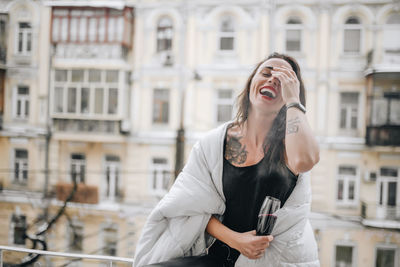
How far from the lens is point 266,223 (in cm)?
72

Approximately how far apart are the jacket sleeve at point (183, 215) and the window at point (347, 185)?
1.84m

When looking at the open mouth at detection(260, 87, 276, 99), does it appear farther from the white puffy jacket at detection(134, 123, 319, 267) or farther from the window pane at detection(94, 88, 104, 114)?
the window pane at detection(94, 88, 104, 114)

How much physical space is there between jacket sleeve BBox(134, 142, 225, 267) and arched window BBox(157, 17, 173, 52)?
1.88 m

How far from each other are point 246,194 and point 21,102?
97.1 inches

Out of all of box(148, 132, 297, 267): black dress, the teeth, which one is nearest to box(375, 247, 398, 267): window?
box(148, 132, 297, 267): black dress

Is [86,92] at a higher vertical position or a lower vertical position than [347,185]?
higher

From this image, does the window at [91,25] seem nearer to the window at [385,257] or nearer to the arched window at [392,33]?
the arched window at [392,33]

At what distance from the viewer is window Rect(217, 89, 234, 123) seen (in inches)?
94.0

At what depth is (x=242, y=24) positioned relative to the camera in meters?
2.36

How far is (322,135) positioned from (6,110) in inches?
100

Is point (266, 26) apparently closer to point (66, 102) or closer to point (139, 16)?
point (139, 16)

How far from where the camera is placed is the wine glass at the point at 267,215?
715 mm

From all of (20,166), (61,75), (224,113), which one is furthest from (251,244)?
(20,166)

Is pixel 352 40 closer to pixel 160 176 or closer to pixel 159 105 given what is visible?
pixel 159 105
